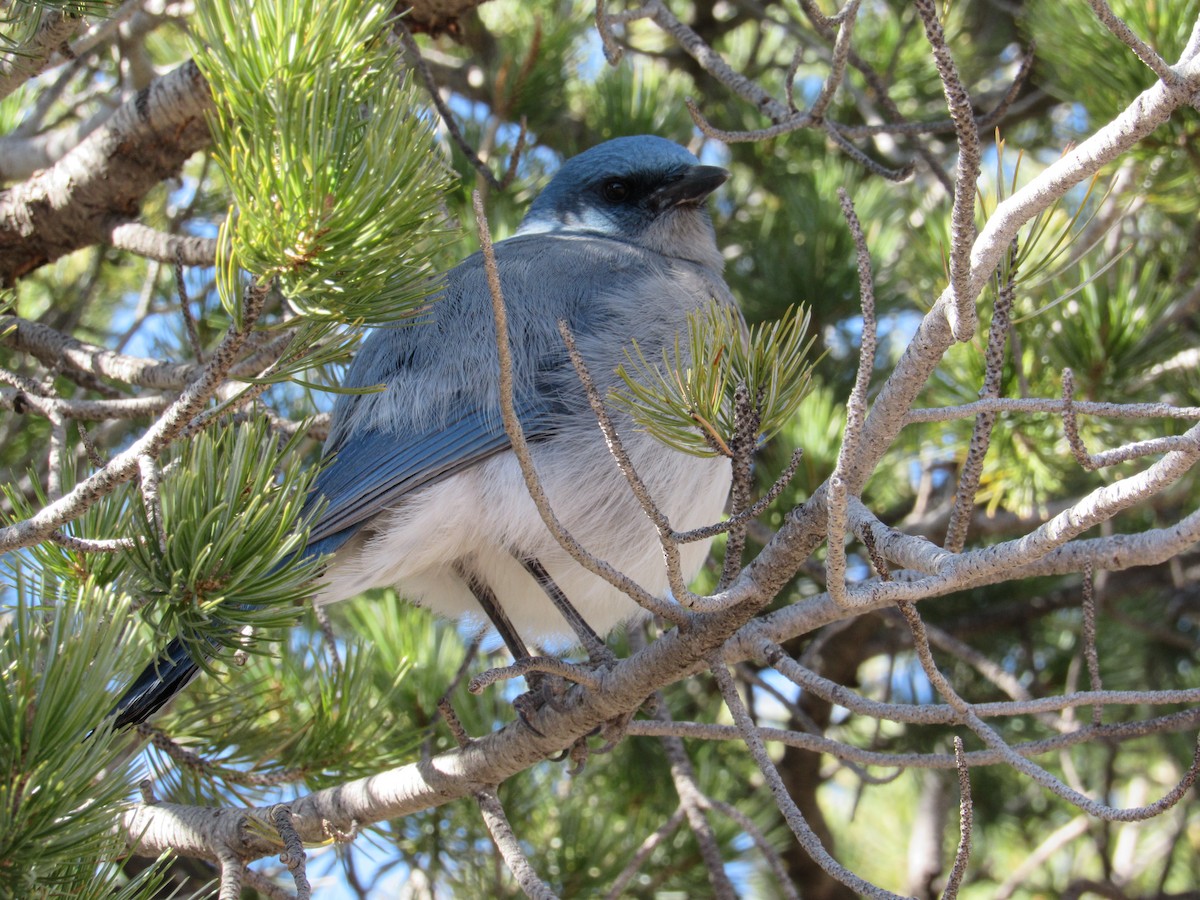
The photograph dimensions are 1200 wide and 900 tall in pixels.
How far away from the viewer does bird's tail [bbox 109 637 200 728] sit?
1823 mm

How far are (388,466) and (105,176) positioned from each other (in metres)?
0.98

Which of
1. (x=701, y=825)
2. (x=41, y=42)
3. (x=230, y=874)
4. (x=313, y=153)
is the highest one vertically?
(x=41, y=42)

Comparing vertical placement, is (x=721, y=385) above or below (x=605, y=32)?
below

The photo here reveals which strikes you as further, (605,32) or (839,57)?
(605,32)

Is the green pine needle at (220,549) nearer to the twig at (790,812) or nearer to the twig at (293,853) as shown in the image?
the twig at (293,853)

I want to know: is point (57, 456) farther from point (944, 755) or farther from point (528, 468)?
point (944, 755)

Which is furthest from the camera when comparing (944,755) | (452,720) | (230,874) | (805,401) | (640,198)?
(640,198)

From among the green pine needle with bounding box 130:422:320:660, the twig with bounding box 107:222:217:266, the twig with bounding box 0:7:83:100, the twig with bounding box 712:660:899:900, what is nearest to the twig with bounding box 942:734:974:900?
the twig with bounding box 712:660:899:900

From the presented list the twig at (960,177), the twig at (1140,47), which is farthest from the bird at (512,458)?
the twig at (1140,47)

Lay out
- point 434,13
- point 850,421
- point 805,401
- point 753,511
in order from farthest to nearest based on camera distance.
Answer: point 805,401
point 434,13
point 753,511
point 850,421

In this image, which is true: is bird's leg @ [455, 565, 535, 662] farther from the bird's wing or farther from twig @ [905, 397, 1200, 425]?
twig @ [905, 397, 1200, 425]

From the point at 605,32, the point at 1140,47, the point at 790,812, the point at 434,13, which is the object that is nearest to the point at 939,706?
the point at 790,812

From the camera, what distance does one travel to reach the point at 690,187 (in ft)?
9.56

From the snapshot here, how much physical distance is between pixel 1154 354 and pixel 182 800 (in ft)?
7.36
